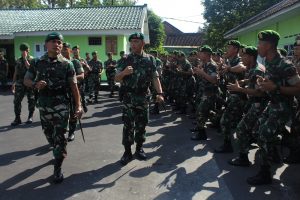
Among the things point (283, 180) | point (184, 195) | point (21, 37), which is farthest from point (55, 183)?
point (21, 37)

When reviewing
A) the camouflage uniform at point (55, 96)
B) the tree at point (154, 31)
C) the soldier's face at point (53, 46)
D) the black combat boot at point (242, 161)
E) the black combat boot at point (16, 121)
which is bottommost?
the black combat boot at point (242, 161)

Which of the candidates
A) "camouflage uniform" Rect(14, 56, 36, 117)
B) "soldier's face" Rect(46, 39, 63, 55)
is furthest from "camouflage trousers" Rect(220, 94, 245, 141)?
"camouflage uniform" Rect(14, 56, 36, 117)

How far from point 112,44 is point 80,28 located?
2035 millimetres

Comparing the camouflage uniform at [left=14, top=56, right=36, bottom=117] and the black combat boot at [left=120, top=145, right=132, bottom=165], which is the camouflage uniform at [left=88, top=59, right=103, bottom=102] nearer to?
the camouflage uniform at [left=14, top=56, right=36, bottom=117]

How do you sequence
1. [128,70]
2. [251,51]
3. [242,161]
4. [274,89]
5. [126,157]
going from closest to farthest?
[274,89] → [128,70] → [251,51] → [242,161] → [126,157]

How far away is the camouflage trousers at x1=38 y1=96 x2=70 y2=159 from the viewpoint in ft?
16.0

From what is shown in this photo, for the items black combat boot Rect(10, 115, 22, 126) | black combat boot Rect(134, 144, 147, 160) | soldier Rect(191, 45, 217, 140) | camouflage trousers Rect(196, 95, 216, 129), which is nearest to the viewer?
black combat boot Rect(134, 144, 147, 160)

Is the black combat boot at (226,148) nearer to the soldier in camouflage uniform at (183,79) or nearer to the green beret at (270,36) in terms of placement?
the green beret at (270,36)

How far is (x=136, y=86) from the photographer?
5.72m

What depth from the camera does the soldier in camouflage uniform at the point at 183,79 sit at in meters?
10.8

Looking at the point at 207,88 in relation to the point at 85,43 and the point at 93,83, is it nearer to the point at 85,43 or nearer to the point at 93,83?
the point at 93,83

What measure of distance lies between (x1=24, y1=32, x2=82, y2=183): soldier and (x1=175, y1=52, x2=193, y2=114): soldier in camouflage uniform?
20.2 ft

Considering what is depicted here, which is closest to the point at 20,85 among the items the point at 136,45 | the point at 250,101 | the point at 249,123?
the point at 136,45

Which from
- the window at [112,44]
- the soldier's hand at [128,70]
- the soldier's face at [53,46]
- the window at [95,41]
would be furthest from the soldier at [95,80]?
the soldier's face at [53,46]
